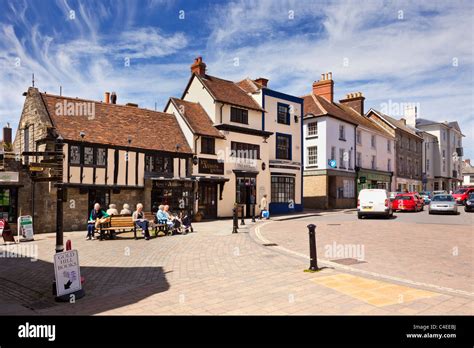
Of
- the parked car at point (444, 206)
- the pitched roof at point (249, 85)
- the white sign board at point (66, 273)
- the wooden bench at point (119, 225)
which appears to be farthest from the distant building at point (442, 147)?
the white sign board at point (66, 273)

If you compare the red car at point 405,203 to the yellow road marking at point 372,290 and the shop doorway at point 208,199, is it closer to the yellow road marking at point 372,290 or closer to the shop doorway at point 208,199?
the shop doorway at point 208,199

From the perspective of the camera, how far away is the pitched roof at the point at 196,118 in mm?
24375

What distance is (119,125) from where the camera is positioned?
72.7 feet

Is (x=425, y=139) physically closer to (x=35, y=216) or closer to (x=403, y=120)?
(x=403, y=120)

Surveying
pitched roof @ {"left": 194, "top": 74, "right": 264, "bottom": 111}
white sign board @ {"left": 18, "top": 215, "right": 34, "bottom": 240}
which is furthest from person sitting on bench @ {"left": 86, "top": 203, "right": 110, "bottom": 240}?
pitched roof @ {"left": 194, "top": 74, "right": 264, "bottom": 111}

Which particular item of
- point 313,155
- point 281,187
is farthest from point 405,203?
point 281,187

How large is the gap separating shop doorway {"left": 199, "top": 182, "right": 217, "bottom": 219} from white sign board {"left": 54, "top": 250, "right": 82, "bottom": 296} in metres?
16.6

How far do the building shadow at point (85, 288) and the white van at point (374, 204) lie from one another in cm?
1700

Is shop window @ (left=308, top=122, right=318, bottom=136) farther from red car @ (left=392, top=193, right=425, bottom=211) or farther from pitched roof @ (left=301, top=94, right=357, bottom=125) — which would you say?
red car @ (left=392, top=193, right=425, bottom=211)

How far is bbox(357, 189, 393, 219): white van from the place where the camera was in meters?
23.1

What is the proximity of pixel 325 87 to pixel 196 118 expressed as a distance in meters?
19.6

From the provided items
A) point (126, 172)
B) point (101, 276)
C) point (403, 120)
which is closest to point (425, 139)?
point (403, 120)

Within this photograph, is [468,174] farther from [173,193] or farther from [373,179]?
[173,193]

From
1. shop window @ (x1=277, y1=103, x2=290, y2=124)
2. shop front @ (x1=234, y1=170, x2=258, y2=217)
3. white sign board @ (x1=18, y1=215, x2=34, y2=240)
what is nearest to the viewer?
white sign board @ (x1=18, y1=215, x2=34, y2=240)
